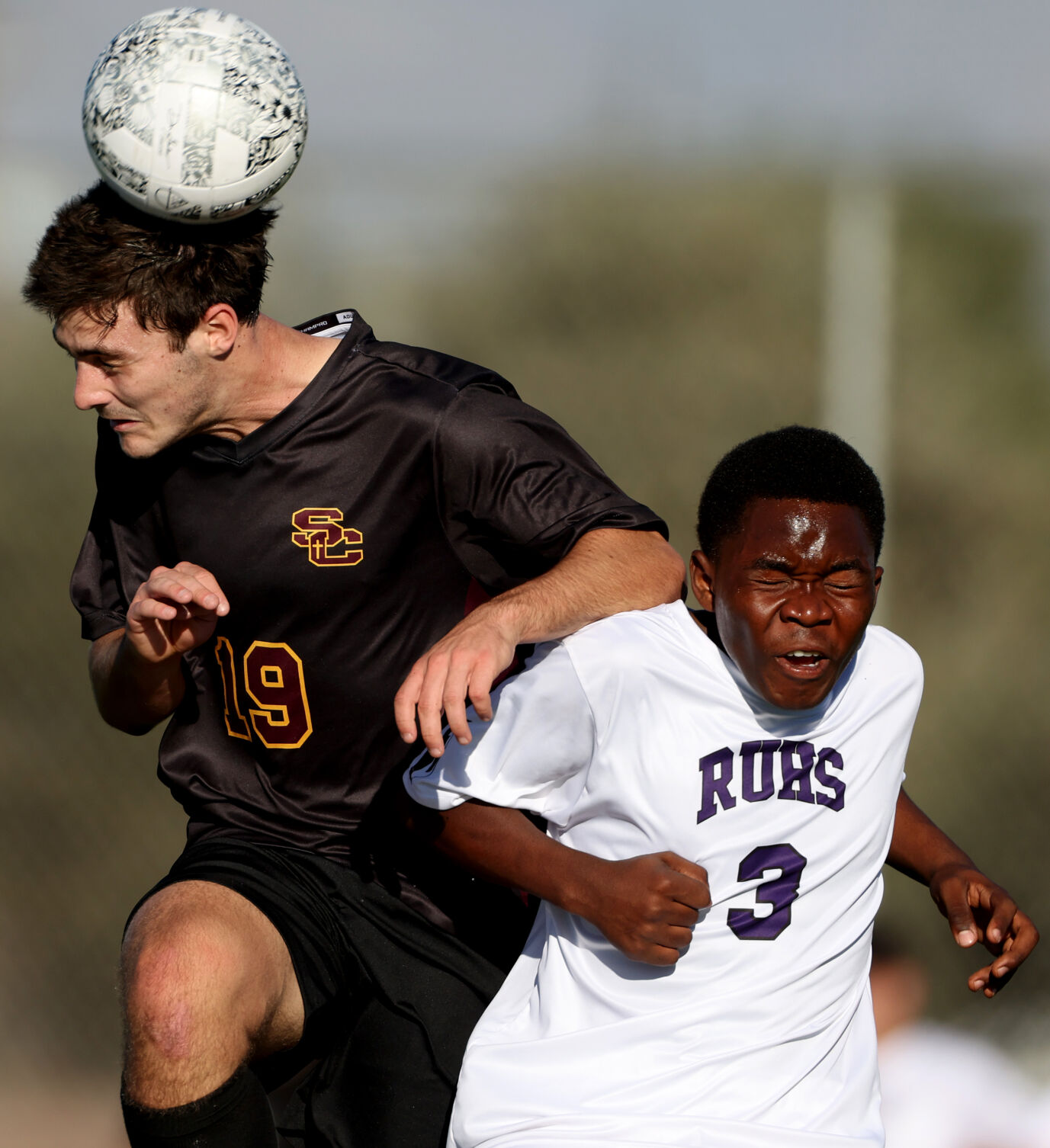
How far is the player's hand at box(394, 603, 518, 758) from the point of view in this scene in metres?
1.59

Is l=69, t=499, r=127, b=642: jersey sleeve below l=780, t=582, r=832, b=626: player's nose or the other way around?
below

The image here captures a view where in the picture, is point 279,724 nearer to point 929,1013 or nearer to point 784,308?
point 929,1013

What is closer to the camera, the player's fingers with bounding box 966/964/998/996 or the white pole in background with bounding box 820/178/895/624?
the player's fingers with bounding box 966/964/998/996

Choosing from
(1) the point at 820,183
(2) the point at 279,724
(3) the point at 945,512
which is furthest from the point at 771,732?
(1) the point at 820,183

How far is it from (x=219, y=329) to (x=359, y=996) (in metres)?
1.07

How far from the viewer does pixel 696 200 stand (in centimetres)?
522

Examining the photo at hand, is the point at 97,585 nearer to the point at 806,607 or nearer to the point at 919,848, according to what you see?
the point at 806,607

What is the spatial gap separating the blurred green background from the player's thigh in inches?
119

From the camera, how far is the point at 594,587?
1.90m

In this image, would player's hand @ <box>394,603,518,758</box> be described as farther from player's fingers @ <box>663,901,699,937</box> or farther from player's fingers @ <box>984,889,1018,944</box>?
player's fingers @ <box>984,889,1018,944</box>

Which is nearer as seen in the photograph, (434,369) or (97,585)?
(434,369)

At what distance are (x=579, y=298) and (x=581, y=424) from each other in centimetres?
50

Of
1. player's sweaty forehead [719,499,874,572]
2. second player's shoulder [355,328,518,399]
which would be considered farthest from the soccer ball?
player's sweaty forehead [719,499,874,572]

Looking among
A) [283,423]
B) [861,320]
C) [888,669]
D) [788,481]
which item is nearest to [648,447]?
[861,320]
